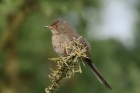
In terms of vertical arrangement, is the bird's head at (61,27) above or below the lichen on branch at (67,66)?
above

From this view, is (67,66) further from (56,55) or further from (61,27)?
(56,55)

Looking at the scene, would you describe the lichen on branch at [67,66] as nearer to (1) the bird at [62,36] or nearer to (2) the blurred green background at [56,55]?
(1) the bird at [62,36]

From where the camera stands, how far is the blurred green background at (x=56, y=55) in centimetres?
980

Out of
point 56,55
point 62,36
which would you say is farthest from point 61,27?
point 56,55

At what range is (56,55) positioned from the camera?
445 inches

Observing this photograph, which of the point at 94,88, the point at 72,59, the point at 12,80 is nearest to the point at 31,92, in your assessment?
the point at 12,80

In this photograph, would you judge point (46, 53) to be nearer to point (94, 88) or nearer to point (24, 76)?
point (24, 76)

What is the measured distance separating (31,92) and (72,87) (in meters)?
0.90

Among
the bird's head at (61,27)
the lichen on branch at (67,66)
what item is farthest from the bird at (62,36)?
the lichen on branch at (67,66)

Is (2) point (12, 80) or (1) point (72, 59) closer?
(1) point (72, 59)

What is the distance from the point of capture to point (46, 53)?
1151 centimetres

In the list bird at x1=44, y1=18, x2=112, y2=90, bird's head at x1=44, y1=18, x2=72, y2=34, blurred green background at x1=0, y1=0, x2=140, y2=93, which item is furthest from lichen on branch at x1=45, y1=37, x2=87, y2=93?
blurred green background at x1=0, y1=0, x2=140, y2=93

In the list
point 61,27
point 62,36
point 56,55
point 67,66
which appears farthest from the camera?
point 56,55

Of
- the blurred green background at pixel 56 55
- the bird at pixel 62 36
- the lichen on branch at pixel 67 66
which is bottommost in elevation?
the lichen on branch at pixel 67 66
